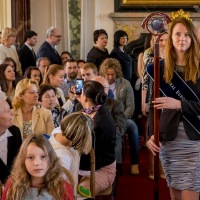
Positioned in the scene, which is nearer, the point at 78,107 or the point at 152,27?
the point at 152,27

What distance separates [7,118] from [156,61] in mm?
945

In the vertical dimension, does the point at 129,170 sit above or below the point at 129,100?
below

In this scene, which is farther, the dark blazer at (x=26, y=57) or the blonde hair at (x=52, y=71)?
the dark blazer at (x=26, y=57)

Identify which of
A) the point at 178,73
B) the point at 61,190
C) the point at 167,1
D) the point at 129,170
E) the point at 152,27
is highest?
the point at 167,1

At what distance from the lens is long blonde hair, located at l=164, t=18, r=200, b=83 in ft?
9.11

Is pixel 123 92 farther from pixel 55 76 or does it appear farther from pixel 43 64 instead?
pixel 43 64

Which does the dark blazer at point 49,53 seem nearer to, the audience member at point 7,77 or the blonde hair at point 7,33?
the blonde hair at point 7,33

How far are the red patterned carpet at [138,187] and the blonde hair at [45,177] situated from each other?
229 centimetres

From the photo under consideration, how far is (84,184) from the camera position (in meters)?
3.38

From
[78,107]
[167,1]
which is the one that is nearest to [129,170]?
[78,107]

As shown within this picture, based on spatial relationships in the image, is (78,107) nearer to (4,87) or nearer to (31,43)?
(4,87)

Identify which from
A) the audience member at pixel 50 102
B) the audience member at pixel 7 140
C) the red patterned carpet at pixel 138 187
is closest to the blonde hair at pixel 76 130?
the audience member at pixel 7 140

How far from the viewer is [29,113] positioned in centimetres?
409

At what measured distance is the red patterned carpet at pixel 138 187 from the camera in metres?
4.65
